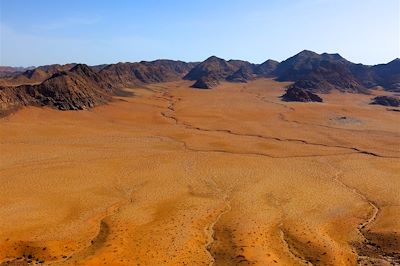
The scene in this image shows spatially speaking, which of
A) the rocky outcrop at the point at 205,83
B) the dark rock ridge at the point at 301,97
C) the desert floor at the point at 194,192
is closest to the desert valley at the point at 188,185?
the desert floor at the point at 194,192

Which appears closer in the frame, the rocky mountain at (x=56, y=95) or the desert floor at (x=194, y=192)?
the desert floor at (x=194, y=192)

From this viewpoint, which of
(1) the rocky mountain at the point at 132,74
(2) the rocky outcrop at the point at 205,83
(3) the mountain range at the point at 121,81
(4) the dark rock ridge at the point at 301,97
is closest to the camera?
(3) the mountain range at the point at 121,81

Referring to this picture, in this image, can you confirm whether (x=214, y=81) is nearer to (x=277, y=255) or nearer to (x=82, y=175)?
(x=82, y=175)

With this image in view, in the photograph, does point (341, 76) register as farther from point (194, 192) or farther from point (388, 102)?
point (194, 192)

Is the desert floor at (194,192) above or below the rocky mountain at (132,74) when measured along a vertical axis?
below

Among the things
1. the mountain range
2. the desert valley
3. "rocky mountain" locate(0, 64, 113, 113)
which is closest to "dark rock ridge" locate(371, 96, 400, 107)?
the mountain range

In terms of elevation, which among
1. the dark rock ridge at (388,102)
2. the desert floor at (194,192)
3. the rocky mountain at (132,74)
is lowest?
the desert floor at (194,192)

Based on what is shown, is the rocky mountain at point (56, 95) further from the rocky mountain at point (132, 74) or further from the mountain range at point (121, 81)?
the rocky mountain at point (132, 74)
